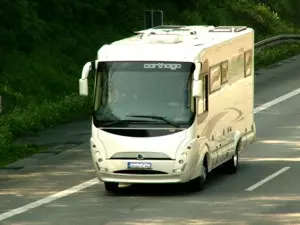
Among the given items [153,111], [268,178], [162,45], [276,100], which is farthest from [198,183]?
[276,100]

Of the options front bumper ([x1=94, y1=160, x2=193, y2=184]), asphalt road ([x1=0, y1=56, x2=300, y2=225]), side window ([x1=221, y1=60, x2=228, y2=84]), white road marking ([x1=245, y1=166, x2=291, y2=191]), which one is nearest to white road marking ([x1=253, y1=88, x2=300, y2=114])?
asphalt road ([x1=0, y1=56, x2=300, y2=225])

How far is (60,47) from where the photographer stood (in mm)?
39938

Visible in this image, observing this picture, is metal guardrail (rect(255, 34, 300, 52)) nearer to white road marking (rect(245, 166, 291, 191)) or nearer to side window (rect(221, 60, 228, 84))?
white road marking (rect(245, 166, 291, 191))

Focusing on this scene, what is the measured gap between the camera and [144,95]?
23.1 m

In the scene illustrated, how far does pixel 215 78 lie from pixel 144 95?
2.09m

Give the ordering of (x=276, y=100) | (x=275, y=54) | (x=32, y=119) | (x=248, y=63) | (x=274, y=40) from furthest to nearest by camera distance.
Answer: (x=274, y=40) < (x=275, y=54) < (x=276, y=100) < (x=32, y=119) < (x=248, y=63)

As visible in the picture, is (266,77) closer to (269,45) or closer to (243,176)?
(269,45)

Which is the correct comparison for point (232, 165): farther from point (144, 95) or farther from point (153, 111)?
point (144, 95)

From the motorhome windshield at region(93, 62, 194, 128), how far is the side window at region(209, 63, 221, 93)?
3.78ft

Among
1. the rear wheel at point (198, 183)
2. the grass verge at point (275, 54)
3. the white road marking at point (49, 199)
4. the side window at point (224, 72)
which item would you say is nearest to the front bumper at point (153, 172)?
the rear wheel at point (198, 183)

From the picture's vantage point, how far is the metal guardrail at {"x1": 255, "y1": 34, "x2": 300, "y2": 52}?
1884 inches

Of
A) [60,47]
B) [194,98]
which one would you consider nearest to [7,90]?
[60,47]

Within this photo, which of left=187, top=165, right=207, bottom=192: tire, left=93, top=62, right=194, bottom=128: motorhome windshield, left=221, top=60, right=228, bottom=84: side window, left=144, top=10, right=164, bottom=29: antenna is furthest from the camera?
left=144, top=10, right=164, bottom=29: antenna

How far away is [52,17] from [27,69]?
4260 millimetres
